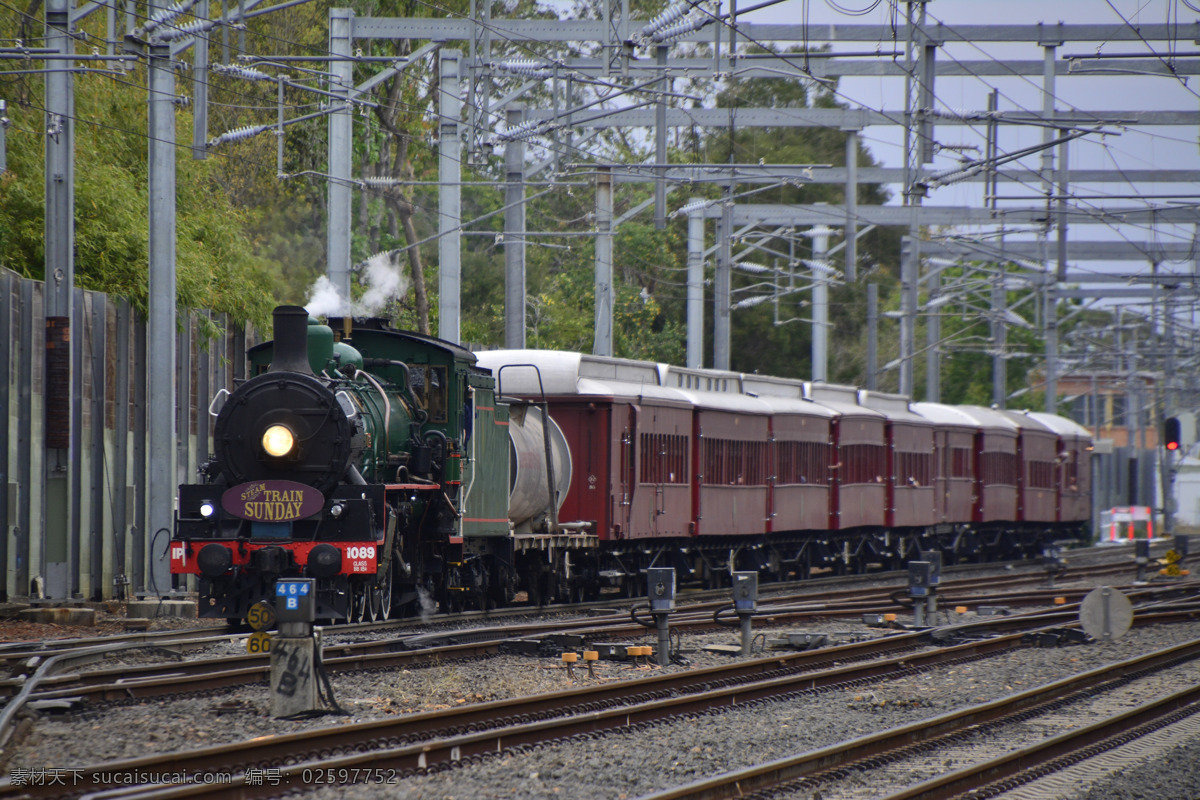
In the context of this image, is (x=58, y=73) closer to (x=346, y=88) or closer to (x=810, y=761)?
(x=346, y=88)

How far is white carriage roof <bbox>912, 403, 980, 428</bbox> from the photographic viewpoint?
33688mm

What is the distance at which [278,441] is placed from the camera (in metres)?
13.3

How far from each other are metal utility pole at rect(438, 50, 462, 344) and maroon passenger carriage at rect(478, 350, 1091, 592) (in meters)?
1.06

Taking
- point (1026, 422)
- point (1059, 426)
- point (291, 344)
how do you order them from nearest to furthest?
point (291, 344) < point (1026, 422) < point (1059, 426)

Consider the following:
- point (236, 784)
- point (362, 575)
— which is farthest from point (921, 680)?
point (236, 784)

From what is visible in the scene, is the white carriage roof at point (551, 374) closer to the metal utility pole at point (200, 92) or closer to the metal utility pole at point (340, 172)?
the metal utility pole at point (340, 172)

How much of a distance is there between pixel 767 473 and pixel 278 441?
14109 millimetres

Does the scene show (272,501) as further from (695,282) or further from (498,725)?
(695,282)

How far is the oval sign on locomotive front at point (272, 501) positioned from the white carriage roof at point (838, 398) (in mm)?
16988

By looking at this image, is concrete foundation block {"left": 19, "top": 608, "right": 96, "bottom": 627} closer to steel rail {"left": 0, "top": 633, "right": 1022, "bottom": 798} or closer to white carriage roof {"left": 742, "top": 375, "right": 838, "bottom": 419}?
steel rail {"left": 0, "top": 633, "right": 1022, "bottom": 798}

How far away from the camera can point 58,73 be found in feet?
53.3

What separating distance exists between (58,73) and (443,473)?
20.5 ft

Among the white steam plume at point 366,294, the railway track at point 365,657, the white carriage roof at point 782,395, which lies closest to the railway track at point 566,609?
the railway track at point 365,657

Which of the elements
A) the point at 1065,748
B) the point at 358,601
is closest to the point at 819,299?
the point at 358,601
